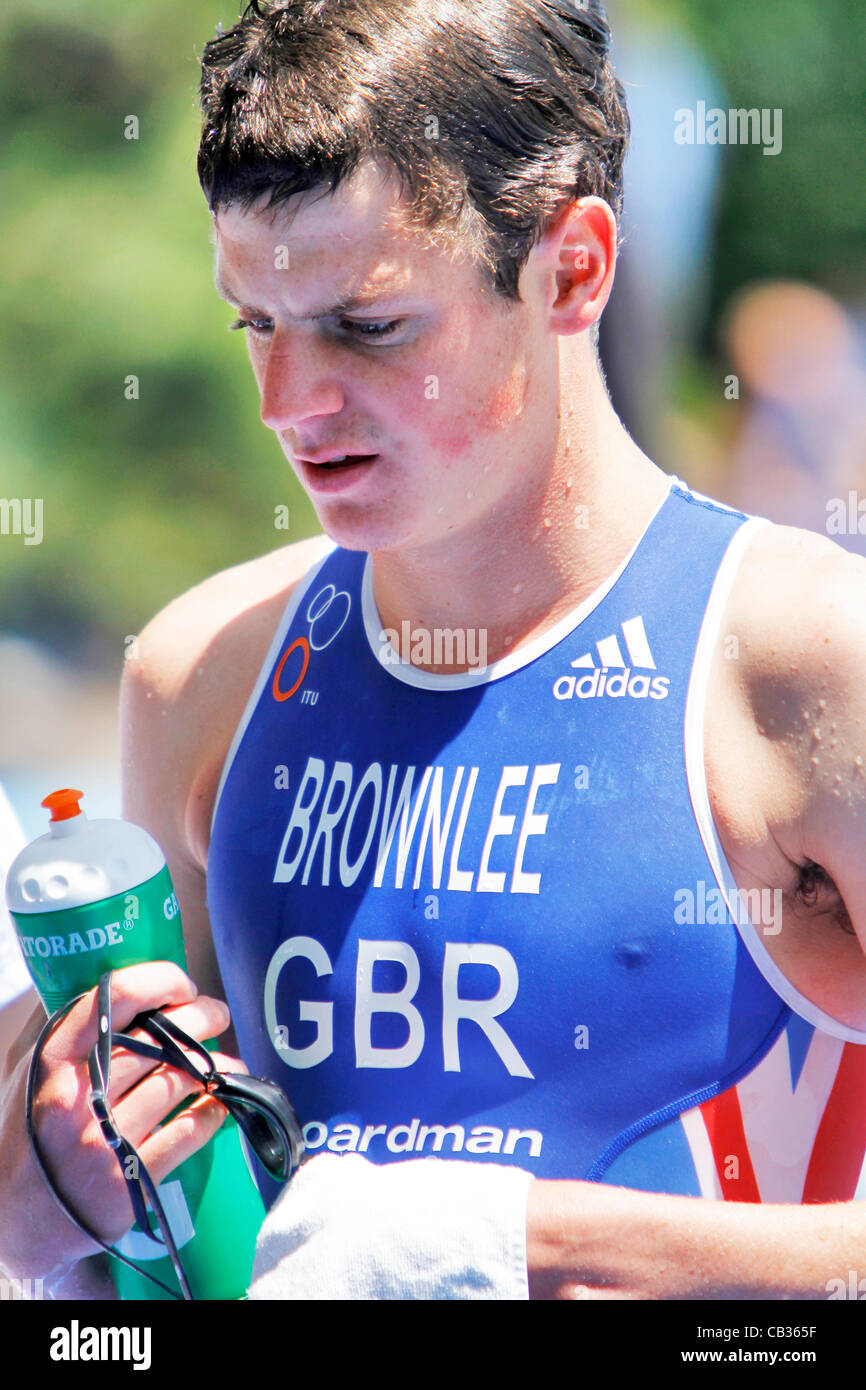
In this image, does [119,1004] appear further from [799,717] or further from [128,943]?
[799,717]

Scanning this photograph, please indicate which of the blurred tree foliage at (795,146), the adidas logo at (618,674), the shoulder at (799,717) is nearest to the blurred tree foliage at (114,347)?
the blurred tree foliage at (795,146)

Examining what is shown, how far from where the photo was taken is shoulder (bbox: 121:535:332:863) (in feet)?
6.50

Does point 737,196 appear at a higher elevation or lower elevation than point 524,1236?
higher

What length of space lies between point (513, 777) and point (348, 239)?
69 centimetres

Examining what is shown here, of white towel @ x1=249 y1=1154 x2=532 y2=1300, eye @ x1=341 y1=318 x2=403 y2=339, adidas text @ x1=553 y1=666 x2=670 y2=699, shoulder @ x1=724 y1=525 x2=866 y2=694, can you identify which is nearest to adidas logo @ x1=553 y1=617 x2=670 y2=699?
adidas text @ x1=553 y1=666 x2=670 y2=699

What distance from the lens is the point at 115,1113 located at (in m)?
1.44

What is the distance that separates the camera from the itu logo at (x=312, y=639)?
1923 mm

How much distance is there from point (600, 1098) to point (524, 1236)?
0.23 metres

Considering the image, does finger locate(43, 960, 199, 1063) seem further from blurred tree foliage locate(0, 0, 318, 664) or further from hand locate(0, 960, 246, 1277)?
blurred tree foliage locate(0, 0, 318, 664)

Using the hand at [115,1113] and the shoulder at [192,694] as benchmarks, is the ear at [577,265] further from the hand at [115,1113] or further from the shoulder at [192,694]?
the hand at [115,1113]

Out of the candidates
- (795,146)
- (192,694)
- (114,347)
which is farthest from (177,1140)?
(114,347)

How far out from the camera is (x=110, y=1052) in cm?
141

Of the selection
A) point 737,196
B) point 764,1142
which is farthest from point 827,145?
point 764,1142

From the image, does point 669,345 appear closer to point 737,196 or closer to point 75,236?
point 737,196
